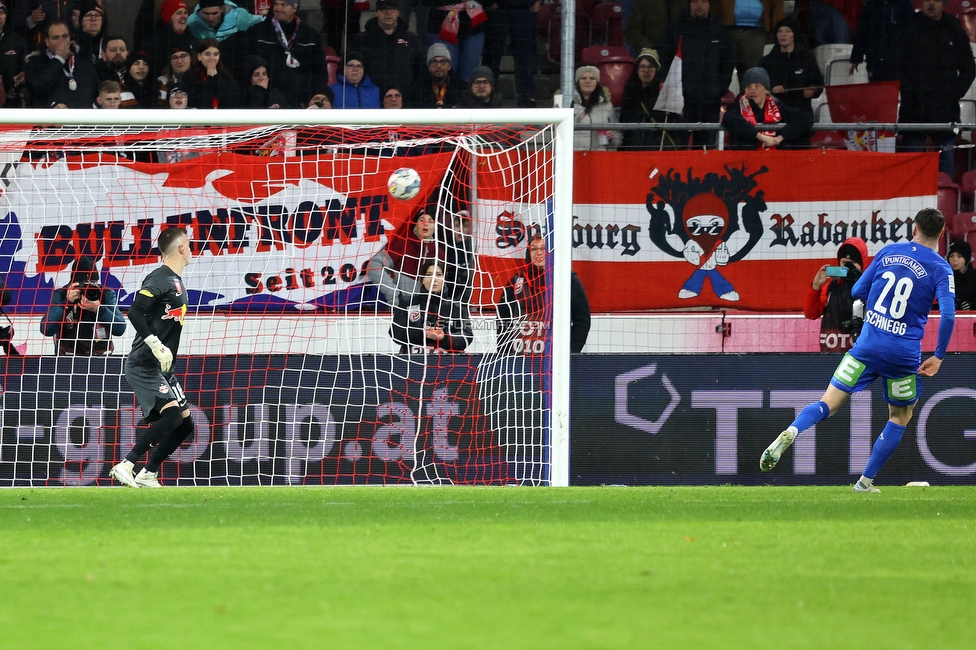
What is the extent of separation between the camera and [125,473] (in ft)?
26.1

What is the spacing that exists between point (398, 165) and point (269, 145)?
3.40 ft

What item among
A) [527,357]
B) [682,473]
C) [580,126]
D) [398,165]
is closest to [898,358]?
[682,473]

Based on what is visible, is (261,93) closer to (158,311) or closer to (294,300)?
(294,300)

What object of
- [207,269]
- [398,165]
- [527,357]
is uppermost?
[398,165]

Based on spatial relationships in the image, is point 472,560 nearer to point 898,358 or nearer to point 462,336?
point 898,358

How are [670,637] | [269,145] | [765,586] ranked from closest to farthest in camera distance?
[670,637] → [765,586] → [269,145]

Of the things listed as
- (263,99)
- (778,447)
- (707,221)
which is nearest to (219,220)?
(263,99)

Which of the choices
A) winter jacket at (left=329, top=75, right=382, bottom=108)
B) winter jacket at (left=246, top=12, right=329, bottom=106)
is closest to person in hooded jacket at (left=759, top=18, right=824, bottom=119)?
winter jacket at (left=329, top=75, right=382, bottom=108)

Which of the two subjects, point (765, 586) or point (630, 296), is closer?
point (765, 586)

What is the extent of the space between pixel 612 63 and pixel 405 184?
126 inches

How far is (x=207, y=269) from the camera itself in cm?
959

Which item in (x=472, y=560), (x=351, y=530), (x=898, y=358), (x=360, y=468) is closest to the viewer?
(x=472, y=560)

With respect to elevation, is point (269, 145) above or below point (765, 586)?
above

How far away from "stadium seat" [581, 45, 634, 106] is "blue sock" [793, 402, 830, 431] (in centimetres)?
476
